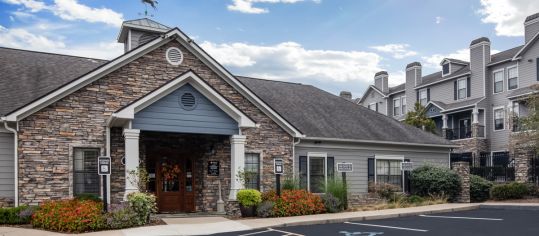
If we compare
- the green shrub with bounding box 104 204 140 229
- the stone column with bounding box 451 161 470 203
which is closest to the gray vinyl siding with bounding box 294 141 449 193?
the stone column with bounding box 451 161 470 203

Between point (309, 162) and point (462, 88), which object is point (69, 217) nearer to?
point (309, 162)

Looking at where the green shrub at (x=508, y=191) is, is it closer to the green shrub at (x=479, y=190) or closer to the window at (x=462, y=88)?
the green shrub at (x=479, y=190)

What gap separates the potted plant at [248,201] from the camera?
16.7 m

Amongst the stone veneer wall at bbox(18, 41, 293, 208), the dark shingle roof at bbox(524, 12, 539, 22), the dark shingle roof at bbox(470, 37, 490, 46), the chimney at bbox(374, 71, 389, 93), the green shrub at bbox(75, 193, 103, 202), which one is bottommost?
the green shrub at bbox(75, 193, 103, 202)

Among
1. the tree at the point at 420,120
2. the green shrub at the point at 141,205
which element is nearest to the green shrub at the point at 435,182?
the green shrub at the point at 141,205

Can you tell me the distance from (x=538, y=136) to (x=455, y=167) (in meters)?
3.81

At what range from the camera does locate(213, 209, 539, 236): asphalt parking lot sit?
13148mm

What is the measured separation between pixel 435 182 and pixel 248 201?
9.84m

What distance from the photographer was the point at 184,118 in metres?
16.3

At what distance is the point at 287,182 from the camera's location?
18.8 metres

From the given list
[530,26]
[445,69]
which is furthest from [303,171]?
[445,69]

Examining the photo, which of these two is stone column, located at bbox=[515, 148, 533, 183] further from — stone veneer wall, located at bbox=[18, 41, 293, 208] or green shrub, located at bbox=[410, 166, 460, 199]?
stone veneer wall, located at bbox=[18, 41, 293, 208]

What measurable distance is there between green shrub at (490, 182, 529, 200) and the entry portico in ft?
41.2

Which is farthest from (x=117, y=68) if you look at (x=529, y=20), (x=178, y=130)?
(x=529, y=20)
